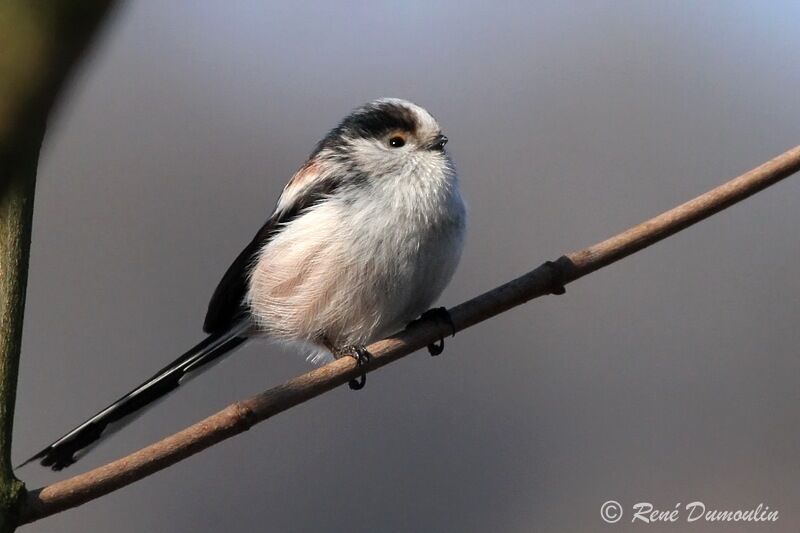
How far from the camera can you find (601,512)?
3275mm

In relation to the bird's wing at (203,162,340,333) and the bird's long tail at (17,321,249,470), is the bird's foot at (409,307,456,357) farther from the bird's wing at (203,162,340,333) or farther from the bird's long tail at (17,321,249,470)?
the bird's long tail at (17,321,249,470)

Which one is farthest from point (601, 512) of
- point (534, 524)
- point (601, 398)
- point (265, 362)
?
point (265, 362)

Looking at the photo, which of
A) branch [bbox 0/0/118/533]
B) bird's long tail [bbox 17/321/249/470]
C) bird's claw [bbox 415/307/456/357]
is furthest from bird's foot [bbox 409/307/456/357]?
branch [bbox 0/0/118/533]

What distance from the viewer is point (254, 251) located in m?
3.41

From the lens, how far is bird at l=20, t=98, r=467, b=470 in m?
2.92

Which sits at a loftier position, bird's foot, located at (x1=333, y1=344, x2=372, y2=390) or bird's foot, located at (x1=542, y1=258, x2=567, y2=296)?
bird's foot, located at (x1=542, y1=258, x2=567, y2=296)

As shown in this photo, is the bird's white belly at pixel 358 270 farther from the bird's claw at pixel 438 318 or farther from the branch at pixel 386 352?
the branch at pixel 386 352

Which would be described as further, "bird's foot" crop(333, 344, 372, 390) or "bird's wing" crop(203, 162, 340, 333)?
"bird's wing" crop(203, 162, 340, 333)

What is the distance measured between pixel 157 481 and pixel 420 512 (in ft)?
3.84

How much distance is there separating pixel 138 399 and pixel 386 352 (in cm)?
90

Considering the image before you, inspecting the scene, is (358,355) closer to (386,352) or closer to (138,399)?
(386,352)

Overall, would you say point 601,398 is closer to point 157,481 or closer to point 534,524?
point 534,524

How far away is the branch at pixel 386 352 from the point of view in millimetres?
Answer: 1838

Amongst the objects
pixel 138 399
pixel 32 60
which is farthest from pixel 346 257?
pixel 32 60
